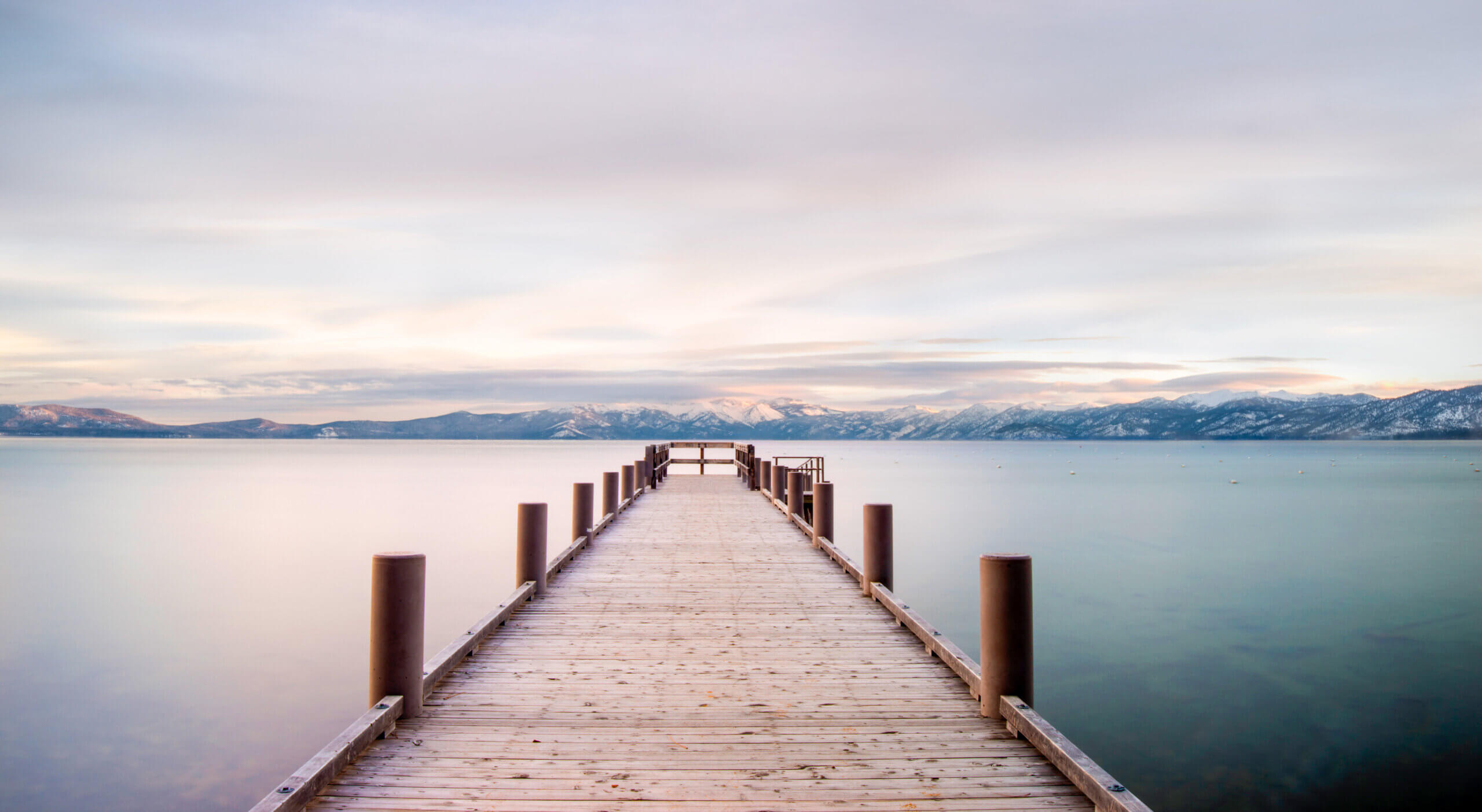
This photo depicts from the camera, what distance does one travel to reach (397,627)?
478 centimetres

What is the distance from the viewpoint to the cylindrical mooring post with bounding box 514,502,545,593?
27.6ft

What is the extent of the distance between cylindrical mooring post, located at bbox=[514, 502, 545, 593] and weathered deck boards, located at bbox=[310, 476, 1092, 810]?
0.27 metres

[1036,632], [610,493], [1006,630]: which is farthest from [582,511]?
[1036,632]

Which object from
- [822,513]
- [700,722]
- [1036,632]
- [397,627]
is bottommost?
[1036,632]

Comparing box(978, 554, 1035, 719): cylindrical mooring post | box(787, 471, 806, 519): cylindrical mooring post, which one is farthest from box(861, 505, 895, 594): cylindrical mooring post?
box(787, 471, 806, 519): cylindrical mooring post

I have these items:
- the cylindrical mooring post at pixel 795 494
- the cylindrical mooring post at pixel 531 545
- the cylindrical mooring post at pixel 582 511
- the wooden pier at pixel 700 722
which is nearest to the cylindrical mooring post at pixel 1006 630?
the wooden pier at pixel 700 722

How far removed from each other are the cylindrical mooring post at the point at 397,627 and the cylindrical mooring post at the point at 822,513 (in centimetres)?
764

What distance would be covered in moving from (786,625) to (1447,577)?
22.5 meters

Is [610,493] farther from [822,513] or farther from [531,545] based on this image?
[531,545]

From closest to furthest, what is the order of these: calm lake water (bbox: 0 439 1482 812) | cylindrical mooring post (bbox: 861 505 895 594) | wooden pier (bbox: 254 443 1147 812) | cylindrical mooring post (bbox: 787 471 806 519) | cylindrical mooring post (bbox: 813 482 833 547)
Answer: wooden pier (bbox: 254 443 1147 812), cylindrical mooring post (bbox: 861 505 895 594), calm lake water (bbox: 0 439 1482 812), cylindrical mooring post (bbox: 813 482 833 547), cylindrical mooring post (bbox: 787 471 806 519)

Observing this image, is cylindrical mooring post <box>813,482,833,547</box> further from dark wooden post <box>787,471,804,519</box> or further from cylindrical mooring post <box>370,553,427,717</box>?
cylindrical mooring post <box>370,553,427,717</box>

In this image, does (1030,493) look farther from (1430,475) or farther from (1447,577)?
(1430,475)

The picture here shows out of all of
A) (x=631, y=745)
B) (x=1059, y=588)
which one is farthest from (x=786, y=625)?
(x=1059, y=588)

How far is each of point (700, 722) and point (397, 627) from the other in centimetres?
182
